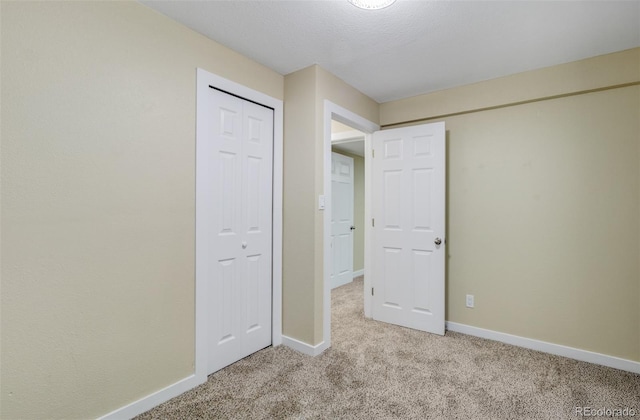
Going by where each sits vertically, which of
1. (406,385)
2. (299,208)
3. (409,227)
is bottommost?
(406,385)

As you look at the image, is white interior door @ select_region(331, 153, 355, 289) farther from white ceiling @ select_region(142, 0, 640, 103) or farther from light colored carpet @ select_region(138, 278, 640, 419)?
white ceiling @ select_region(142, 0, 640, 103)

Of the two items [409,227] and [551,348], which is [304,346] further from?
[551,348]

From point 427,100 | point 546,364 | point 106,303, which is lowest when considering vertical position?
point 546,364

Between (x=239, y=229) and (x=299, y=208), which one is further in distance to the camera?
(x=299, y=208)

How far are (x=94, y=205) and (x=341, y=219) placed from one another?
351 centimetres

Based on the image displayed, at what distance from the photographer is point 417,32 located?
1.96 meters

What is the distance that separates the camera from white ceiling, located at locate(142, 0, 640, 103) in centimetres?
172

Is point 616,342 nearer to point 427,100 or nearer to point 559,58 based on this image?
point 559,58

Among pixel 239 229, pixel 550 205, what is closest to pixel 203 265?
pixel 239 229

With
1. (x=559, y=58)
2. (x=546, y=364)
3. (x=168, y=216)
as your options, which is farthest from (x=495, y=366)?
(x=168, y=216)

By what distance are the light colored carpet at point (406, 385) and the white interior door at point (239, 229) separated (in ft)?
0.74

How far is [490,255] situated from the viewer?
9.08 ft

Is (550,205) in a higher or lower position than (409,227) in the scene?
higher

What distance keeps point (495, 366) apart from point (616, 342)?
903 millimetres
